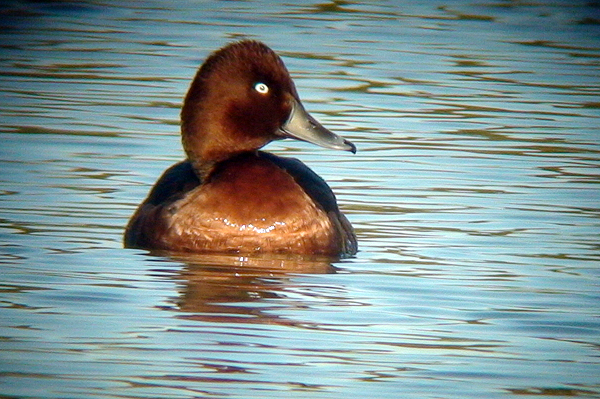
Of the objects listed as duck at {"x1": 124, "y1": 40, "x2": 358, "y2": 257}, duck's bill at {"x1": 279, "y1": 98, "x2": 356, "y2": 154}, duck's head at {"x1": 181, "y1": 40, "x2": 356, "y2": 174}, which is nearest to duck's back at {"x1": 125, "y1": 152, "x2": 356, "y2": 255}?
duck at {"x1": 124, "y1": 40, "x2": 358, "y2": 257}

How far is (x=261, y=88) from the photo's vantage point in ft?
25.2

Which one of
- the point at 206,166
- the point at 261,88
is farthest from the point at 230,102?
the point at 206,166

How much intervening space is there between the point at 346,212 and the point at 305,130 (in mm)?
1094

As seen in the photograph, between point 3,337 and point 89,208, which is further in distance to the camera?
point 89,208

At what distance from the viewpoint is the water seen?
529cm

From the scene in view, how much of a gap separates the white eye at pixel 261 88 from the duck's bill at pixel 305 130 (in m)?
0.16

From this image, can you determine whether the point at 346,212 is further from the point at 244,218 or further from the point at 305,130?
the point at 244,218

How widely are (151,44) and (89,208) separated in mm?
7136

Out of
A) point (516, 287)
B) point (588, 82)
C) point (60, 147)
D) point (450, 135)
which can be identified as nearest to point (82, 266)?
point (516, 287)

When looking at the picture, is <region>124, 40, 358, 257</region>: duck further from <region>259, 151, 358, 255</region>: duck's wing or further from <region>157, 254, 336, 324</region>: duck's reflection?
<region>157, 254, 336, 324</region>: duck's reflection

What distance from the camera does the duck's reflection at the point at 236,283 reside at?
6.01 metres

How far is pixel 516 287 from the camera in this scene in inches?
268

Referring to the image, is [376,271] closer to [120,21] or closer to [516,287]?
[516,287]

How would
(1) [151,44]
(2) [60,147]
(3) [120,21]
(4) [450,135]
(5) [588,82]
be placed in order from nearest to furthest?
1. (2) [60,147]
2. (4) [450,135]
3. (5) [588,82]
4. (1) [151,44]
5. (3) [120,21]
